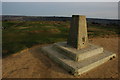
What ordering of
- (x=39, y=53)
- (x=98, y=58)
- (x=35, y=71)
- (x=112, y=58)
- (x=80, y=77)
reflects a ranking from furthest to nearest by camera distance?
(x=39, y=53)
(x=112, y=58)
(x=98, y=58)
(x=35, y=71)
(x=80, y=77)

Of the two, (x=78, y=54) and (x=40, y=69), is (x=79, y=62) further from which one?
(x=40, y=69)

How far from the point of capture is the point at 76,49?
603 cm

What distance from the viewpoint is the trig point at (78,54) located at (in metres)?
5.12

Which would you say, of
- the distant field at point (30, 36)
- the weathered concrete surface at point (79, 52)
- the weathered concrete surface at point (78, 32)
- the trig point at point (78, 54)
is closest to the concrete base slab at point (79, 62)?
the trig point at point (78, 54)

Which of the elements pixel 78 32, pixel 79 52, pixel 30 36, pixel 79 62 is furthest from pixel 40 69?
pixel 30 36

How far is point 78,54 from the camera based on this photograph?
539cm

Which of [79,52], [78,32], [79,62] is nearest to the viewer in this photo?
[79,62]

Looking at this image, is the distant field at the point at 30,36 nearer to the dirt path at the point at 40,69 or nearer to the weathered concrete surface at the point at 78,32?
the dirt path at the point at 40,69

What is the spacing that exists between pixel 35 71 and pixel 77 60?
2355mm

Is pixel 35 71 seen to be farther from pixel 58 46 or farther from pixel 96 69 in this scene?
pixel 96 69

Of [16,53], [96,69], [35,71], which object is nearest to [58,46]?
[35,71]

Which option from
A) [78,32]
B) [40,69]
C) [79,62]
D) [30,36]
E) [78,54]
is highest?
[78,32]

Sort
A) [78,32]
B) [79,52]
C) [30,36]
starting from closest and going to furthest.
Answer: [79,52] → [78,32] → [30,36]

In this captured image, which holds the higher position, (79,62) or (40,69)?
(79,62)
